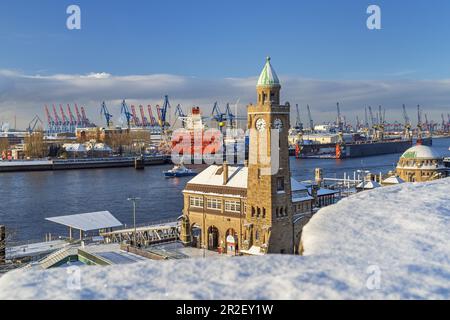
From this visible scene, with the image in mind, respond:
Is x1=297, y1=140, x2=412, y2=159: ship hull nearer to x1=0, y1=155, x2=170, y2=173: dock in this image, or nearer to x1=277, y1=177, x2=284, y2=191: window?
x1=0, y1=155, x2=170, y2=173: dock

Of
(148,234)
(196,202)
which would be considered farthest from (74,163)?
(196,202)

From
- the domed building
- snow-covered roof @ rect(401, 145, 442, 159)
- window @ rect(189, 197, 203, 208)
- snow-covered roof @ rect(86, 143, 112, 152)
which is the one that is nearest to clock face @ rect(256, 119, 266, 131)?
window @ rect(189, 197, 203, 208)

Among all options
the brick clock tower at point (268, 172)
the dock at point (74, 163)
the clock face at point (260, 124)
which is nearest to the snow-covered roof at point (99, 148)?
the dock at point (74, 163)

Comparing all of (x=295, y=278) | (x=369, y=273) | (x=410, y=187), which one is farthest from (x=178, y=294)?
(x=410, y=187)

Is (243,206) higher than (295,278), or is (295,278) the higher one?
(295,278)

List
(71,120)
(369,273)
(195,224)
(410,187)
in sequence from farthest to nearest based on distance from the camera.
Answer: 1. (71,120)
2. (195,224)
3. (410,187)
4. (369,273)

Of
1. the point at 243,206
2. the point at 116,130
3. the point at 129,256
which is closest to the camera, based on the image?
the point at 129,256

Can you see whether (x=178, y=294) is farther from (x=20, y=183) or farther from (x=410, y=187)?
(x=20, y=183)

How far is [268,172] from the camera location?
16.4 metres

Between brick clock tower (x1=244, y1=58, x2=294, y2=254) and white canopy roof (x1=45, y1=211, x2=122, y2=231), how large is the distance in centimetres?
565

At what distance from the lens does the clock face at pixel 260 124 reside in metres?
16.2

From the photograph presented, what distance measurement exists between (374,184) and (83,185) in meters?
24.8

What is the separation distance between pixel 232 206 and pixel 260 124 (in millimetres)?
3773

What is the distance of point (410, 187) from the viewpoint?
7.57 metres
